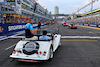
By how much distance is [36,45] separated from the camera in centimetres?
445

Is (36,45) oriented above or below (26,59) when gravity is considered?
above

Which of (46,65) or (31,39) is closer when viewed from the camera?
(46,65)

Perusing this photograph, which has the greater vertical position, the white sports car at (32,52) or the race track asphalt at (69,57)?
the white sports car at (32,52)

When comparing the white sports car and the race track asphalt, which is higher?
the white sports car

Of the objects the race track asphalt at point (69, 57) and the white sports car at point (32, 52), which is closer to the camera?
the white sports car at point (32, 52)

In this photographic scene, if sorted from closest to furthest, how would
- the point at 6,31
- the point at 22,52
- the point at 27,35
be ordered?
1. the point at 22,52
2. the point at 27,35
3. the point at 6,31

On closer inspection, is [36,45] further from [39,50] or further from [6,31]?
[6,31]

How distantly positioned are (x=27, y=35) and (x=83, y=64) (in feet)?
9.13

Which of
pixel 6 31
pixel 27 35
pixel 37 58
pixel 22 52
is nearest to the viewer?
pixel 37 58

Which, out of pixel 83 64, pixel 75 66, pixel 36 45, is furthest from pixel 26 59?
pixel 83 64

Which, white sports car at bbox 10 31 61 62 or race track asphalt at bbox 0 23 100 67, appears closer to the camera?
white sports car at bbox 10 31 61 62

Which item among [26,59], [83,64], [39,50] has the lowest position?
[83,64]

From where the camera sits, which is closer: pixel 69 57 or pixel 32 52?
→ pixel 32 52

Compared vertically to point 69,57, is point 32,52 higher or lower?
higher
